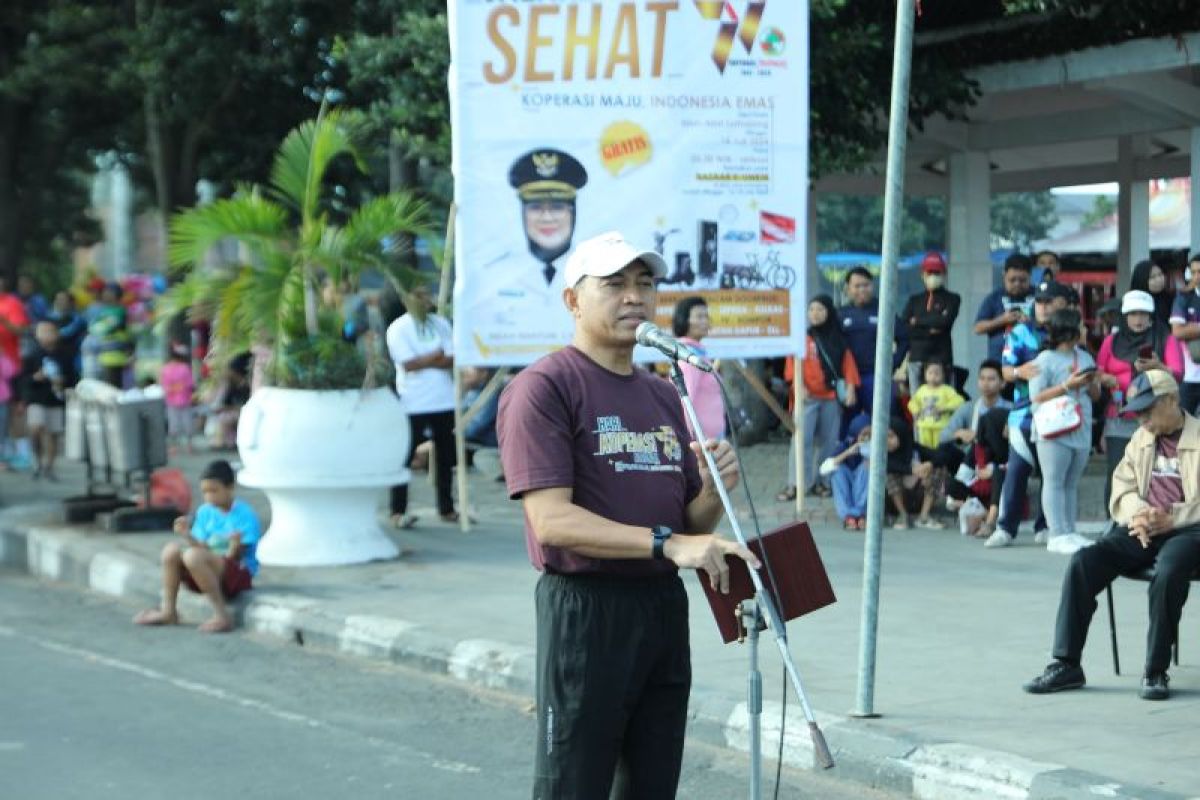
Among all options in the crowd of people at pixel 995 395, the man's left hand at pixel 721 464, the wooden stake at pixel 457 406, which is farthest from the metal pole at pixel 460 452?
the man's left hand at pixel 721 464

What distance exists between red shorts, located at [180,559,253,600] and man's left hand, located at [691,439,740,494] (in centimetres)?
664

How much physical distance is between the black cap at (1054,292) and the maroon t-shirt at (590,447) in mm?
9180

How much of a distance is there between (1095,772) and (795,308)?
7288 millimetres

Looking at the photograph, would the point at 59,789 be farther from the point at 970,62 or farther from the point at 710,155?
the point at 970,62

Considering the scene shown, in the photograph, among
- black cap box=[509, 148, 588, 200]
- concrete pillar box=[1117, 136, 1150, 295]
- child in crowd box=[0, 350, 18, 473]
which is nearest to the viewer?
black cap box=[509, 148, 588, 200]

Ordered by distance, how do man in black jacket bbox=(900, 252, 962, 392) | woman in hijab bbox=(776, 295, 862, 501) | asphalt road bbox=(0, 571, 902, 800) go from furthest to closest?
man in black jacket bbox=(900, 252, 962, 392)
woman in hijab bbox=(776, 295, 862, 501)
asphalt road bbox=(0, 571, 902, 800)

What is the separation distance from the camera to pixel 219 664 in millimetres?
10109

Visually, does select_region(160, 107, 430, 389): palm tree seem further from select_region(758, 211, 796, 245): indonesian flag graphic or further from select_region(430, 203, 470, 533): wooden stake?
select_region(758, 211, 796, 245): indonesian flag graphic

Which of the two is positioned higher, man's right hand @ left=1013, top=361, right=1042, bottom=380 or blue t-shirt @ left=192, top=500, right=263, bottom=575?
man's right hand @ left=1013, top=361, right=1042, bottom=380

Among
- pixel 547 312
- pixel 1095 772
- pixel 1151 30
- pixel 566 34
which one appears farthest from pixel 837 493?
pixel 1095 772

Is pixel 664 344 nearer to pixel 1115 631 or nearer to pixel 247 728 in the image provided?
pixel 247 728

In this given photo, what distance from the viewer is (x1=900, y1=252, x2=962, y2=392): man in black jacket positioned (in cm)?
1591

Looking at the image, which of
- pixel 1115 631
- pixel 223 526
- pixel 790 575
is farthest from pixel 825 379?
pixel 790 575

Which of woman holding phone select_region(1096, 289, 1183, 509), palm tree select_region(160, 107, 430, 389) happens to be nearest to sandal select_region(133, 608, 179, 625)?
palm tree select_region(160, 107, 430, 389)
